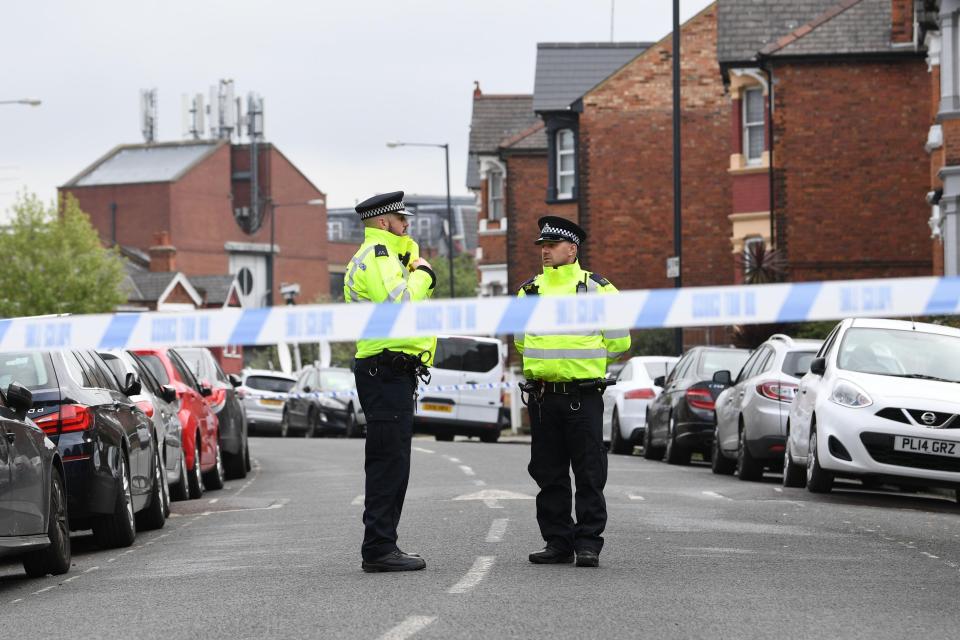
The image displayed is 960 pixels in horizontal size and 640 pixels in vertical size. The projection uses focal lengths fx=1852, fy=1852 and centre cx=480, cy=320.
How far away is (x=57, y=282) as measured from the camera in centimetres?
7169

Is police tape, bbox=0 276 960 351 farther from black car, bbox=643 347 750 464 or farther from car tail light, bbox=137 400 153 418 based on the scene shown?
black car, bbox=643 347 750 464

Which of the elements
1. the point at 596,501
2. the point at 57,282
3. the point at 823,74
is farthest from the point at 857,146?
the point at 57,282

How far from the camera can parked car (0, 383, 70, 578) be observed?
9836 millimetres

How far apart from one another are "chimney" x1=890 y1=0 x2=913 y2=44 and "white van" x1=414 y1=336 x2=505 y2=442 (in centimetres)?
1166

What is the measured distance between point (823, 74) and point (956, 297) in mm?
32161

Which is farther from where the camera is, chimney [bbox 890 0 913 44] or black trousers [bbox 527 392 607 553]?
chimney [bbox 890 0 913 44]

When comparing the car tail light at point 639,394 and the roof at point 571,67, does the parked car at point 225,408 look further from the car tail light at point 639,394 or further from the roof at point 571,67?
the roof at point 571,67

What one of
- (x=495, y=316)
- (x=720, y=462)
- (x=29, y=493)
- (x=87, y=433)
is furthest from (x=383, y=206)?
(x=720, y=462)

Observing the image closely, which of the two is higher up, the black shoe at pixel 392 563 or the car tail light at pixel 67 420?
the car tail light at pixel 67 420

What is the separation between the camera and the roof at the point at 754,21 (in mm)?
42281

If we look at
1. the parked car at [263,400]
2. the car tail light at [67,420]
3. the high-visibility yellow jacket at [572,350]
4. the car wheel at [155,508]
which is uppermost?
the high-visibility yellow jacket at [572,350]

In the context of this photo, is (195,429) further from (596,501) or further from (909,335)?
(596,501)

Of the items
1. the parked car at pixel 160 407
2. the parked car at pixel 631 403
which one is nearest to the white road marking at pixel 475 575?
the parked car at pixel 160 407

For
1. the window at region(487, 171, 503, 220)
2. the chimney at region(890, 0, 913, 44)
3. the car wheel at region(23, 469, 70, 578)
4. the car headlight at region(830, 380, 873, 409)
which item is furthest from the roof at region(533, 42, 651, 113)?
the car wheel at region(23, 469, 70, 578)
